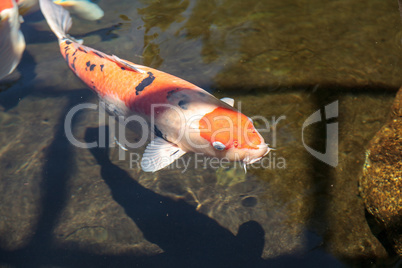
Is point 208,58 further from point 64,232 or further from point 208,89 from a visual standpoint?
point 64,232

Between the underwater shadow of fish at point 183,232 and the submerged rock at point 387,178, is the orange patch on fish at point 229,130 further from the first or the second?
the submerged rock at point 387,178

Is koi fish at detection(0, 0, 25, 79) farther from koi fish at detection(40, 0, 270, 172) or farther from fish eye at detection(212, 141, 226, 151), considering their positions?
fish eye at detection(212, 141, 226, 151)

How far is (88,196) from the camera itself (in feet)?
11.3

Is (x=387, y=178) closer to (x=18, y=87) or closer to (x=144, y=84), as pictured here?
(x=144, y=84)

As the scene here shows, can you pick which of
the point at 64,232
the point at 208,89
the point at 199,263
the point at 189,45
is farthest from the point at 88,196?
the point at 189,45

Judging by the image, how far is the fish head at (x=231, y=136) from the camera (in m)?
2.63

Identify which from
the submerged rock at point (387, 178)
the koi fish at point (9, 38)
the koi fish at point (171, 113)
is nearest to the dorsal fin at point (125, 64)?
the koi fish at point (171, 113)

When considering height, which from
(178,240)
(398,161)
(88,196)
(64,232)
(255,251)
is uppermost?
(398,161)

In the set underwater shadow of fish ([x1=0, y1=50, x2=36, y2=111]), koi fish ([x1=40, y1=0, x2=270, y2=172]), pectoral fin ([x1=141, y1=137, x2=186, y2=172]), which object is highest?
koi fish ([x1=40, y1=0, x2=270, y2=172])

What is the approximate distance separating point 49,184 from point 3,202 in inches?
21.1

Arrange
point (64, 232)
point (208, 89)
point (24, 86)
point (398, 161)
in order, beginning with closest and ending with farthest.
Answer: point (398, 161) < point (64, 232) < point (208, 89) < point (24, 86)

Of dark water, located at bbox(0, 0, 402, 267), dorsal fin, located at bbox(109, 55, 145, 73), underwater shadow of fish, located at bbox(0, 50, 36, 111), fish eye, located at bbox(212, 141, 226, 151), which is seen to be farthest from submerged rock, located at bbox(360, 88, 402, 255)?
underwater shadow of fish, located at bbox(0, 50, 36, 111)

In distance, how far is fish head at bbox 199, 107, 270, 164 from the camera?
8.63ft

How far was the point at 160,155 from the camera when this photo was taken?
3.00 meters
